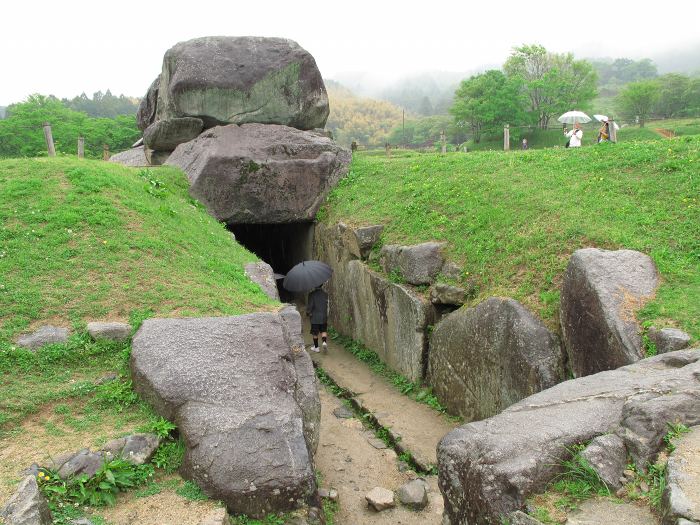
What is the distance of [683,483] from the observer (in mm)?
4238

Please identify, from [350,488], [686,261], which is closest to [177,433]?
[350,488]

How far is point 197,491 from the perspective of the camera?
6.12 m

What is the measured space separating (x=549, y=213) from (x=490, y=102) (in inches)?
1540

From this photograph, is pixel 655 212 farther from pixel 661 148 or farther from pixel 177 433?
pixel 177 433

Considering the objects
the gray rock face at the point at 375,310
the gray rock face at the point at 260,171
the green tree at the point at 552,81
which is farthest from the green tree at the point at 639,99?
the gray rock face at the point at 375,310

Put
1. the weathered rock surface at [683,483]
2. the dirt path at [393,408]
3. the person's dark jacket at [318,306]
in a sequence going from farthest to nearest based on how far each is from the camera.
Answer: the person's dark jacket at [318,306] < the dirt path at [393,408] < the weathered rock surface at [683,483]

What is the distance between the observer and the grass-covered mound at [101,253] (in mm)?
8492

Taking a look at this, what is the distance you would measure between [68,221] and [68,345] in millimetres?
3603

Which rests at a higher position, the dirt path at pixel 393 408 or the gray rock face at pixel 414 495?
the gray rock face at pixel 414 495

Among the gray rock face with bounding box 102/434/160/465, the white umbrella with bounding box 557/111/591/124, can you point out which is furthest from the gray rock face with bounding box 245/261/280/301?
the white umbrella with bounding box 557/111/591/124

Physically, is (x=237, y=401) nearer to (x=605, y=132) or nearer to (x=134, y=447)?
(x=134, y=447)

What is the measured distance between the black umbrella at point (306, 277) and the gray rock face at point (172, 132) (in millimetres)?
7061

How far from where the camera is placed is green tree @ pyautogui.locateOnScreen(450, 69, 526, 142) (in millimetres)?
46938

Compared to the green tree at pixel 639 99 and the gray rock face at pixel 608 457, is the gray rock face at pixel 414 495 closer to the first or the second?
the gray rock face at pixel 608 457
